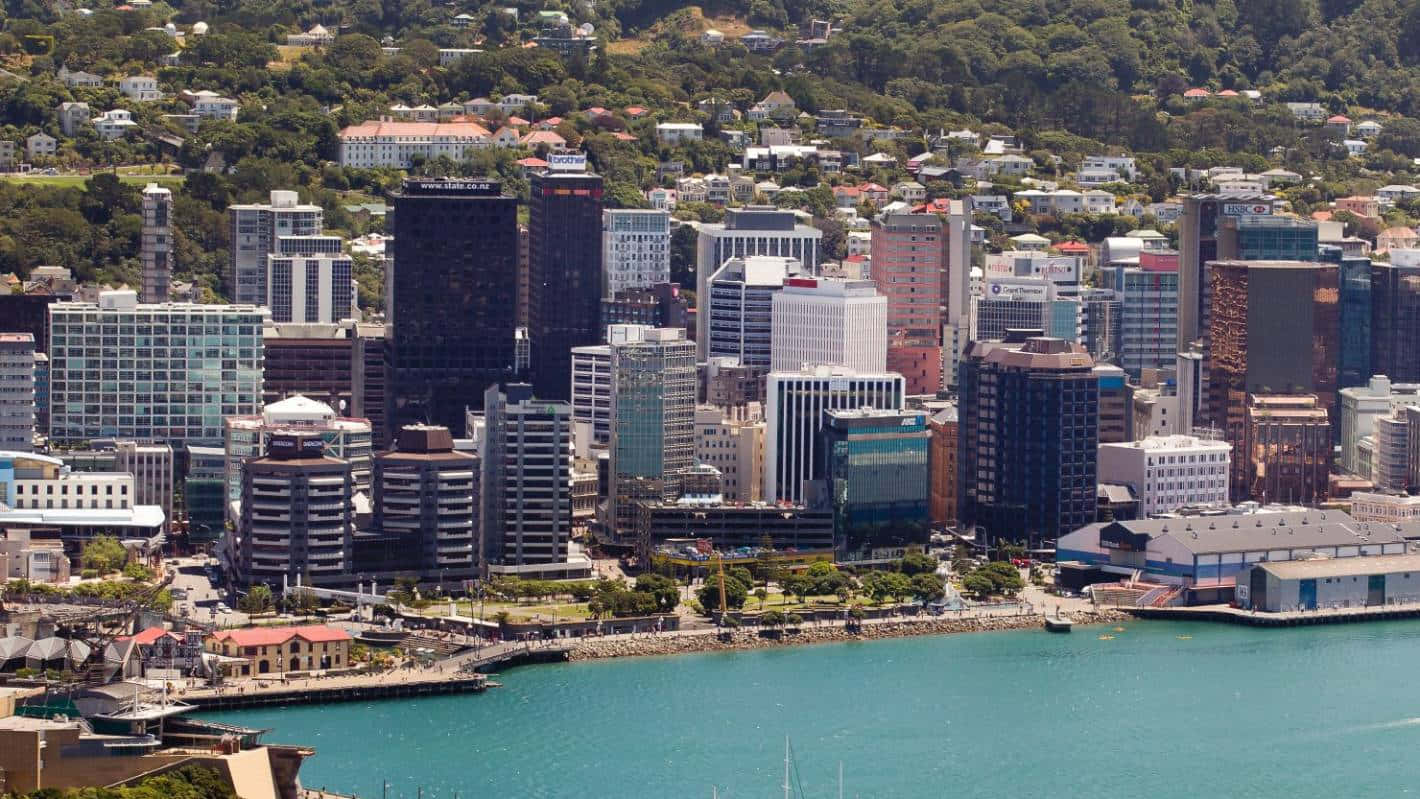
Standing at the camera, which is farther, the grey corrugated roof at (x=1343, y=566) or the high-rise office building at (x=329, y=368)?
the high-rise office building at (x=329, y=368)

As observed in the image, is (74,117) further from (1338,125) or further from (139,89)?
(1338,125)

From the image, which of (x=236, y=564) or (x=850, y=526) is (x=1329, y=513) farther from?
(x=236, y=564)

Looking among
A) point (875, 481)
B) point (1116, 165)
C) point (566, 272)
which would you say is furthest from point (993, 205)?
point (875, 481)

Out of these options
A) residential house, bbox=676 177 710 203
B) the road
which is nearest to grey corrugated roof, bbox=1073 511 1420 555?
the road

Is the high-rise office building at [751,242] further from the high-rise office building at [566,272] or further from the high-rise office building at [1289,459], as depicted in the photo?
the high-rise office building at [1289,459]

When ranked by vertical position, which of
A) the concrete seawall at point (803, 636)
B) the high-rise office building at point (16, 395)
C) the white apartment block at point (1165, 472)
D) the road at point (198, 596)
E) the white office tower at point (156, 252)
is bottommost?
the concrete seawall at point (803, 636)

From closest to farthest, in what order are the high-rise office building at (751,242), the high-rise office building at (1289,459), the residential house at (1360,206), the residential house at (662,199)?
the high-rise office building at (1289,459), the high-rise office building at (751,242), the residential house at (662,199), the residential house at (1360,206)

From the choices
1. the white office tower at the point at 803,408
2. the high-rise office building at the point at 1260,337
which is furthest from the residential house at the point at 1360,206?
the white office tower at the point at 803,408
